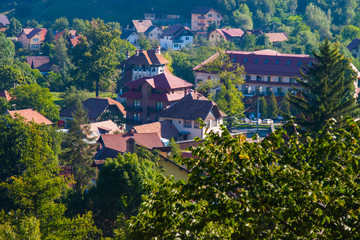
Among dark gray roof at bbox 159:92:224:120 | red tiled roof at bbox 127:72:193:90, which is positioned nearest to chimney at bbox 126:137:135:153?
dark gray roof at bbox 159:92:224:120

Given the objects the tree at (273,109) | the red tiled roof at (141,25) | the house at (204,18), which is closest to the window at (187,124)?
the tree at (273,109)

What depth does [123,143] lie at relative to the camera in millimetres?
44812

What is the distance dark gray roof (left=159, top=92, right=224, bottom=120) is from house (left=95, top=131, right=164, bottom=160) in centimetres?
911

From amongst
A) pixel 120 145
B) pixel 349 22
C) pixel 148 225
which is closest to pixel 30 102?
pixel 120 145

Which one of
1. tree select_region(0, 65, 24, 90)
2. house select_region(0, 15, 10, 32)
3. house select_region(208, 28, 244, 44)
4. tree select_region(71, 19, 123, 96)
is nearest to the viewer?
tree select_region(0, 65, 24, 90)

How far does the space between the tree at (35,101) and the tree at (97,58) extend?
1963 centimetres

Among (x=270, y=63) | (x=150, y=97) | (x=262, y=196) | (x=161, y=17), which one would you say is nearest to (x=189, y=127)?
(x=150, y=97)

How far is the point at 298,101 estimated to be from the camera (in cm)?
3334

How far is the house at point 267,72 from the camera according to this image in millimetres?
77688

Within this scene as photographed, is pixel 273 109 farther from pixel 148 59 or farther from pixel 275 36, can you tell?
pixel 275 36

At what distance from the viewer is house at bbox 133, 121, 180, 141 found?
51.7m

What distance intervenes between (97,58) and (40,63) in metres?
29.3

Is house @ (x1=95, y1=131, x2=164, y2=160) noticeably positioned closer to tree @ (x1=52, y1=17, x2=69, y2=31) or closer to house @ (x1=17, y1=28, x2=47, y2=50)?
house @ (x1=17, y1=28, x2=47, y2=50)

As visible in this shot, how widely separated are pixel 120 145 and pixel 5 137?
9.06 meters
